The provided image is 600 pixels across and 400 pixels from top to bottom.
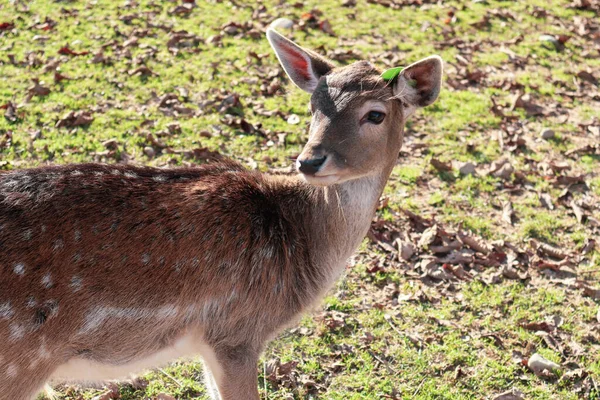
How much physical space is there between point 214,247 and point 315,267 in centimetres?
70

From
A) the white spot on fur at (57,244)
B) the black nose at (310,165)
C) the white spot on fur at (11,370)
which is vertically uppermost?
the black nose at (310,165)

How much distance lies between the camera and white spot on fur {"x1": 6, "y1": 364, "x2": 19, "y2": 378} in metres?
3.94

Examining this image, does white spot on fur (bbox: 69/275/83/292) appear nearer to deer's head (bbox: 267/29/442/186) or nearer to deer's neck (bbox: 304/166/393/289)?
deer's head (bbox: 267/29/442/186)

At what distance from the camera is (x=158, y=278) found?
426 centimetres

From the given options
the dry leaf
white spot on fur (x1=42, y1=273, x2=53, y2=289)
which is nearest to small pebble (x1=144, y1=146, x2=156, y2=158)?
white spot on fur (x1=42, y1=273, x2=53, y2=289)

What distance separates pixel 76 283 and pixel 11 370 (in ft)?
1.69

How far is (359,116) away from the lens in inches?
184

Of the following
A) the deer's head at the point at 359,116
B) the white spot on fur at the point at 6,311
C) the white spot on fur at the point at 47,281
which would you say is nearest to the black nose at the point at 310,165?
the deer's head at the point at 359,116

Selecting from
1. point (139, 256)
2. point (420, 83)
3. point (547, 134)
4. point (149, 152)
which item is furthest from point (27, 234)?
point (547, 134)

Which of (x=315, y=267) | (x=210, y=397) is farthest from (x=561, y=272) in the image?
(x=210, y=397)

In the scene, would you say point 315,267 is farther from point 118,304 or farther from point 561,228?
point 561,228

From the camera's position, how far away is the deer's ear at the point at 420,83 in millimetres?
4770

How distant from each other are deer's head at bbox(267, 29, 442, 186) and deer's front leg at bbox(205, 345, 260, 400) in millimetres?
1041

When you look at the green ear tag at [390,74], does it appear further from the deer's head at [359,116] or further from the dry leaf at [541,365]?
the dry leaf at [541,365]
